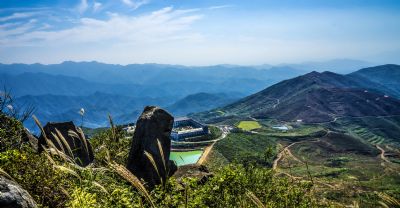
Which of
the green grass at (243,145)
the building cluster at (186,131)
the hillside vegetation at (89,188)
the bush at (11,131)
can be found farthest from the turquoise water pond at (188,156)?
the hillside vegetation at (89,188)

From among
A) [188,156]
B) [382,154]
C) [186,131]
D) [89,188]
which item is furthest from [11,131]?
[382,154]

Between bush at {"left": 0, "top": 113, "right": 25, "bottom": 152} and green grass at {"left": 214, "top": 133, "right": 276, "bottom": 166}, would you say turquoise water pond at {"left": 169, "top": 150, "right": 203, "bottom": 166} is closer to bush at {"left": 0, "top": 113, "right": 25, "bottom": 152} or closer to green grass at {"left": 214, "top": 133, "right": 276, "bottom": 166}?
green grass at {"left": 214, "top": 133, "right": 276, "bottom": 166}

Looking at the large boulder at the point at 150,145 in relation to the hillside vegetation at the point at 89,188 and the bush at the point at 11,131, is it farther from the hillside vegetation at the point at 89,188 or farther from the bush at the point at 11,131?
the hillside vegetation at the point at 89,188

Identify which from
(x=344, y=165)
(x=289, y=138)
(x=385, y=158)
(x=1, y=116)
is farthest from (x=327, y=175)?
(x=1, y=116)

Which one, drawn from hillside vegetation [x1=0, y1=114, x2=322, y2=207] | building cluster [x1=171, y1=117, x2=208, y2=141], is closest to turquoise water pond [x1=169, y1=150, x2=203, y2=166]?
building cluster [x1=171, y1=117, x2=208, y2=141]

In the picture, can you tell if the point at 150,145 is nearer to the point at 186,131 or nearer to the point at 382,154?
the point at 186,131

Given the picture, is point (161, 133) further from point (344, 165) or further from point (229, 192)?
point (344, 165)
